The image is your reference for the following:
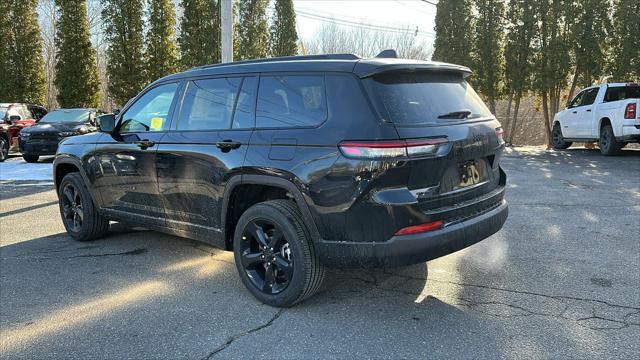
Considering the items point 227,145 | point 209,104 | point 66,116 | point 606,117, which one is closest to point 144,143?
point 209,104

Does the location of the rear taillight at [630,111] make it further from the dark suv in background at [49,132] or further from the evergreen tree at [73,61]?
the evergreen tree at [73,61]

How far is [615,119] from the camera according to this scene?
12344mm

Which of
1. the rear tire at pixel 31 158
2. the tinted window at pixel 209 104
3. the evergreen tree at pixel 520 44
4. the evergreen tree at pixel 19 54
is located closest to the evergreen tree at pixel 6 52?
the evergreen tree at pixel 19 54

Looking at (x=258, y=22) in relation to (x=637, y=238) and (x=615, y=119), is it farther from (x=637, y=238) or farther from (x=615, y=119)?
(x=637, y=238)

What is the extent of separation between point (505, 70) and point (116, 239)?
1695 cm

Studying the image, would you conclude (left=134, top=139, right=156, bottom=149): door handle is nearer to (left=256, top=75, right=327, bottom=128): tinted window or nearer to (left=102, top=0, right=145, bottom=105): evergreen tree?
(left=256, top=75, right=327, bottom=128): tinted window

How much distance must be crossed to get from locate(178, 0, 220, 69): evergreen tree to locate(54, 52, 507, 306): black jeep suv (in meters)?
18.6

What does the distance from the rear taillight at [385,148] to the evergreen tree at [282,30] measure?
2534 centimetres

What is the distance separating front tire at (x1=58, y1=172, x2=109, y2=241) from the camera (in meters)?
5.57

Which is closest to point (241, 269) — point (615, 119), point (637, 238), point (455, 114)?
point (455, 114)

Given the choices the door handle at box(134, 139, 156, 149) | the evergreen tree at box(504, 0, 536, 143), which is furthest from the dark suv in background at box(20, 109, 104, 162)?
the evergreen tree at box(504, 0, 536, 143)

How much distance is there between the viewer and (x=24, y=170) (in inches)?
499

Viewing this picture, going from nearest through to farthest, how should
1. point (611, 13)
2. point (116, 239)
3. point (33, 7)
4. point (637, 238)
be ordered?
point (637, 238)
point (116, 239)
point (611, 13)
point (33, 7)

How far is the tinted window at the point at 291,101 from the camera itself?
354 centimetres
